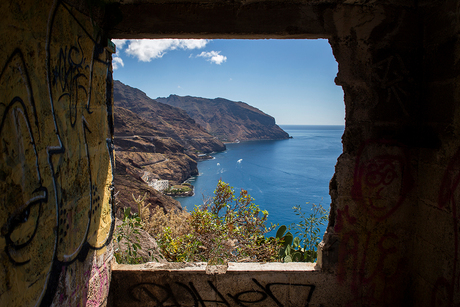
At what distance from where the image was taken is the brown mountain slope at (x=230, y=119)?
132 meters

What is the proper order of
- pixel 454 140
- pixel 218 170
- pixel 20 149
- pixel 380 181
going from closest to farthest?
pixel 20 149 < pixel 454 140 < pixel 380 181 < pixel 218 170

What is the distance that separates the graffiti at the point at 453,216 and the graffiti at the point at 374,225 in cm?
35

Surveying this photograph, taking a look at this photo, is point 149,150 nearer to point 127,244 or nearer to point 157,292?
point 127,244

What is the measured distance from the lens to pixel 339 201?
Answer: 2.35 m

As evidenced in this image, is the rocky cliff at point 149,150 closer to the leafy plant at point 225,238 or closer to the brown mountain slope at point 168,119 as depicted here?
the brown mountain slope at point 168,119

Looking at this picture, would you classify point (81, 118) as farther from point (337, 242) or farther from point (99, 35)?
point (337, 242)

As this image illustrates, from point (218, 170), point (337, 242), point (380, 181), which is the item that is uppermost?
point (380, 181)

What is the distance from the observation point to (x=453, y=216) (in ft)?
6.11

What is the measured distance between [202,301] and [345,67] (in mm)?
2503

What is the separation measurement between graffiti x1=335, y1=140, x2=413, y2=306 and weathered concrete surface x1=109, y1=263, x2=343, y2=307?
25 cm

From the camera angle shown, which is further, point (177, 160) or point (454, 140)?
point (177, 160)

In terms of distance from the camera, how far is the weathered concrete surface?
7.96 feet

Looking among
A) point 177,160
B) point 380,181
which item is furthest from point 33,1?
point 177,160

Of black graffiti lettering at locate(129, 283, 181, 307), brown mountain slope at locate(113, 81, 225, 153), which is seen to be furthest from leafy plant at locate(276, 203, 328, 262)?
brown mountain slope at locate(113, 81, 225, 153)
